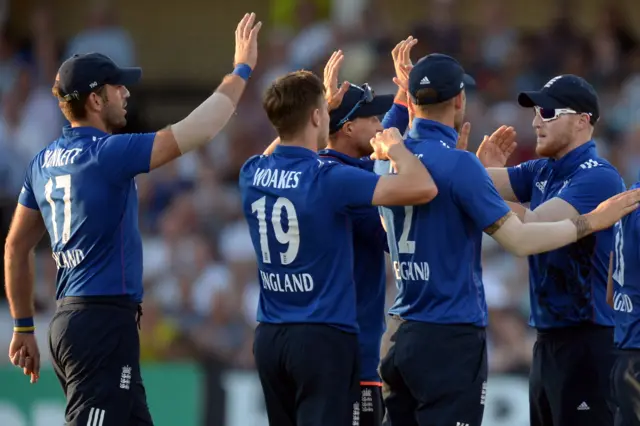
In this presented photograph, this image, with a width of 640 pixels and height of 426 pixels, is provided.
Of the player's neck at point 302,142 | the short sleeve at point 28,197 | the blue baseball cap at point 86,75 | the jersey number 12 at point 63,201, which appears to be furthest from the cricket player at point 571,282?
the short sleeve at point 28,197

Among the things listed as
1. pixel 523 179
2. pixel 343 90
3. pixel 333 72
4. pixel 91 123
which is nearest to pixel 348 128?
pixel 343 90

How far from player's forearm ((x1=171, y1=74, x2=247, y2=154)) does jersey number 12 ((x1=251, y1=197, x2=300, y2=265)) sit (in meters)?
0.52

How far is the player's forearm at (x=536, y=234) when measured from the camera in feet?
21.8

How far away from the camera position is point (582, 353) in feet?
24.3

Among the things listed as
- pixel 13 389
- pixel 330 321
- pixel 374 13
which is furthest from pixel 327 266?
pixel 374 13

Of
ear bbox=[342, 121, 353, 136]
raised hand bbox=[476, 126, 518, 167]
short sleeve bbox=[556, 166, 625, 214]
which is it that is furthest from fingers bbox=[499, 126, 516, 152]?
ear bbox=[342, 121, 353, 136]

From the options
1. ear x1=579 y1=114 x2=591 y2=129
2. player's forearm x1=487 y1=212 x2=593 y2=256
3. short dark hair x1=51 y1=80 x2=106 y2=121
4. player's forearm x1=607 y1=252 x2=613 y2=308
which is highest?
short dark hair x1=51 y1=80 x2=106 y2=121

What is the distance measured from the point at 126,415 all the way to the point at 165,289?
6665 millimetres

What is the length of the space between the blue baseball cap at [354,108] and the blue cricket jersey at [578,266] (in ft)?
4.07

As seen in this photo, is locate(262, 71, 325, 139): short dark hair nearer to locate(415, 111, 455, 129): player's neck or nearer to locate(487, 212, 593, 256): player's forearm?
locate(415, 111, 455, 129): player's neck

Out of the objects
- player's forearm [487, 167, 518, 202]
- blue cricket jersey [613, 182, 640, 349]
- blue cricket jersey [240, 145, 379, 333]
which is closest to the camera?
blue cricket jersey [240, 145, 379, 333]

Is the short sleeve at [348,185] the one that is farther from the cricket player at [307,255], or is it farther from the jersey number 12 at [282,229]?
the jersey number 12 at [282,229]

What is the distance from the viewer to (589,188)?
7.35 m

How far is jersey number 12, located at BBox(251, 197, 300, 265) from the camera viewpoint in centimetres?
679
